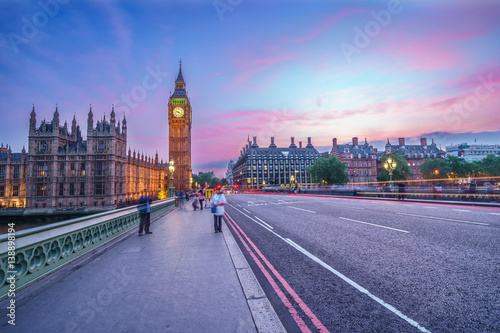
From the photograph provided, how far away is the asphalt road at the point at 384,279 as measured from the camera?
311 cm

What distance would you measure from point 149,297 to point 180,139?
9506 cm

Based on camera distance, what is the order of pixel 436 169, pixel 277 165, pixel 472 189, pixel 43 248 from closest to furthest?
1. pixel 43 248
2. pixel 472 189
3. pixel 436 169
4. pixel 277 165

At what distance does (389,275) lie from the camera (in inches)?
180

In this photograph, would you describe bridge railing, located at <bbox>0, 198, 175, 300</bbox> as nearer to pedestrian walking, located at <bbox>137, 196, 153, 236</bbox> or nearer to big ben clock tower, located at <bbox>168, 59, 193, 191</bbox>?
pedestrian walking, located at <bbox>137, 196, 153, 236</bbox>

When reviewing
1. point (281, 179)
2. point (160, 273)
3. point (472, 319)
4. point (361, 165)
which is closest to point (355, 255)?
point (472, 319)

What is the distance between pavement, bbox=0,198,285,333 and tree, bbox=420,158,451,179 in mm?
94450

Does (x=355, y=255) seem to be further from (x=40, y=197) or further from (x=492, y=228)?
(x=40, y=197)

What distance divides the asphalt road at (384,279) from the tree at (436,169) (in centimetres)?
8825

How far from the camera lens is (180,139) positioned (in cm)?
9412

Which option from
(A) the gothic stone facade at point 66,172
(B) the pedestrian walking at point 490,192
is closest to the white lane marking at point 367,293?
(B) the pedestrian walking at point 490,192

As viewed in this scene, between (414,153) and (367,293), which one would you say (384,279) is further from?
(414,153)

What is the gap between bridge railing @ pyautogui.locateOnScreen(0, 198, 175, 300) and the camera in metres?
3.92

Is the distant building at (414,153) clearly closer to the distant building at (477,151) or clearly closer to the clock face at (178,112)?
the distant building at (477,151)

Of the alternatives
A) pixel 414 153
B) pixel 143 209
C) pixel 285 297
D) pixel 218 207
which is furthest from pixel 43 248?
pixel 414 153
